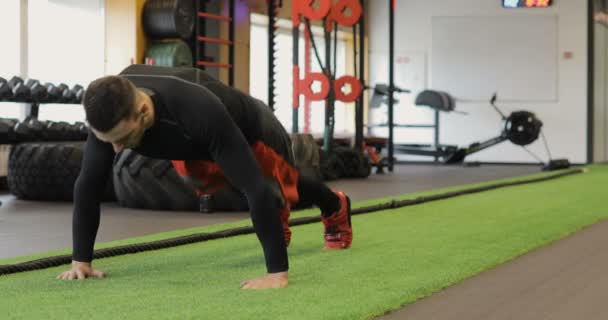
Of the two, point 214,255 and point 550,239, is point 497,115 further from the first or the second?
point 214,255

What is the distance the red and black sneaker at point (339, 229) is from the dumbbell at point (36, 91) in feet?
11.9

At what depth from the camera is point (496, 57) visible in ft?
38.3

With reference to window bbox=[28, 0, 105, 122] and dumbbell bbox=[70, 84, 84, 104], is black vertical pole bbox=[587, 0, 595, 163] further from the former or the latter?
dumbbell bbox=[70, 84, 84, 104]

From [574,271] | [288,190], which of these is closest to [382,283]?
[288,190]

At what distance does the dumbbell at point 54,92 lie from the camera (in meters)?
6.34

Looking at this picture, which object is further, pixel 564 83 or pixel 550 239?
pixel 564 83

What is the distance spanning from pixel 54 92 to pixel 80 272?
4211 millimetres

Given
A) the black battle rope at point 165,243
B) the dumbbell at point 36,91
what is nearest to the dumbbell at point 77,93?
the dumbbell at point 36,91

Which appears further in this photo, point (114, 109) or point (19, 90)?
point (19, 90)

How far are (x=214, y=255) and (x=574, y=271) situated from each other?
112 cm

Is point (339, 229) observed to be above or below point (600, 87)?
below

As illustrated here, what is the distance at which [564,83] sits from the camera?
11.4 m

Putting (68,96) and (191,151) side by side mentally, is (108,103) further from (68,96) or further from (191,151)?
(68,96)

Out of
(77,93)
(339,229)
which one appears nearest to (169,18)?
(77,93)
